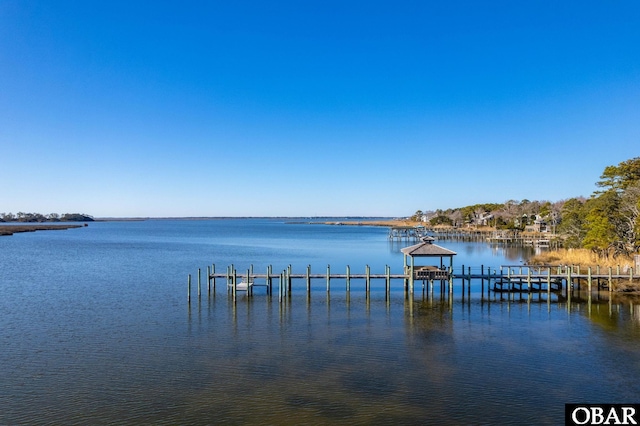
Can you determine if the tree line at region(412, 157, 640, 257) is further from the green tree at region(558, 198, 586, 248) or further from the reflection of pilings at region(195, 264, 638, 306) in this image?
the reflection of pilings at region(195, 264, 638, 306)

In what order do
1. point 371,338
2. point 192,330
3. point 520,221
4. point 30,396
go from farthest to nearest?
point 520,221
point 192,330
point 371,338
point 30,396

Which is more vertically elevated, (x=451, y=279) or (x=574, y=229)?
(x=574, y=229)

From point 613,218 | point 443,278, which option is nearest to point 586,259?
point 613,218

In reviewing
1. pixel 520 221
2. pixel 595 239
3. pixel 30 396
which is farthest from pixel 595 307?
pixel 520 221

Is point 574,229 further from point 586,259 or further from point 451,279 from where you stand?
point 451,279

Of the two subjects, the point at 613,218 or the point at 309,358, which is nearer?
the point at 309,358

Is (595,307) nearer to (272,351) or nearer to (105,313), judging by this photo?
(272,351)

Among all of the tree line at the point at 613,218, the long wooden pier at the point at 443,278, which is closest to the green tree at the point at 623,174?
the tree line at the point at 613,218

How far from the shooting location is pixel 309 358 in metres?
16.1

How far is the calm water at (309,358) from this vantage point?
12094 millimetres

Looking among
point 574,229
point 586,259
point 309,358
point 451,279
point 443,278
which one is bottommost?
point 309,358

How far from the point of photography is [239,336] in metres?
19.1

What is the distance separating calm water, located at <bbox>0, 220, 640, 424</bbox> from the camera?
39.7 feet

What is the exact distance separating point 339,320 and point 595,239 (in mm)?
27896
